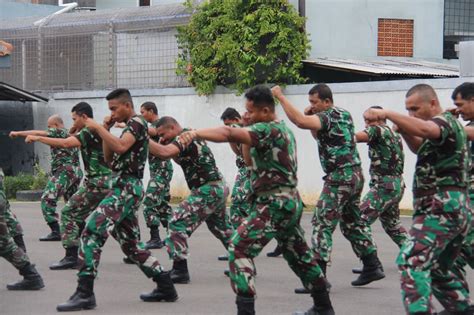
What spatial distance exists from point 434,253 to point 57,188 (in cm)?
842

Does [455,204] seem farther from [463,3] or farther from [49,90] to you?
[49,90]

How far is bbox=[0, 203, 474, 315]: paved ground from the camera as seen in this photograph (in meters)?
9.38

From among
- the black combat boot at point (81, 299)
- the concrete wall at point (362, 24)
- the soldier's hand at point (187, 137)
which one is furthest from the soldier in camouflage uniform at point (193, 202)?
the concrete wall at point (362, 24)

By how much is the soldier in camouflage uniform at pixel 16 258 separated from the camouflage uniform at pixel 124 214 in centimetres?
101

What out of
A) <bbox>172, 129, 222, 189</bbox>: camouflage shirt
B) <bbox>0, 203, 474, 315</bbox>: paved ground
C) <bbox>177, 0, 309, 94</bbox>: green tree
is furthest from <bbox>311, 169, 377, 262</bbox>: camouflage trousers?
<bbox>177, 0, 309, 94</bbox>: green tree

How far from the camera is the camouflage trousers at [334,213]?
10094 mm

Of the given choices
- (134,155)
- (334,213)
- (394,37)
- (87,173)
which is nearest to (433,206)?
(334,213)

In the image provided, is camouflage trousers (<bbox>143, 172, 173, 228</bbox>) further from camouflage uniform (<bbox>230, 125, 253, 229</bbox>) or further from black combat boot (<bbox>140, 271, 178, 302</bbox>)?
black combat boot (<bbox>140, 271, 178, 302</bbox>)

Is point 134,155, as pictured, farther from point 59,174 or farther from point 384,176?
point 59,174

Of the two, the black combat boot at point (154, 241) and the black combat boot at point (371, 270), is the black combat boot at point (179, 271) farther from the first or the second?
the black combat boot at point (154, 241)

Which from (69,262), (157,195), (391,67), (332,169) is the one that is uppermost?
(391,67)

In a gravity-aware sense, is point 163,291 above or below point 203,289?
above

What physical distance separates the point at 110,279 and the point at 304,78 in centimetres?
1148

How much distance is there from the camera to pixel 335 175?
402 inches
